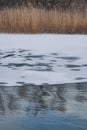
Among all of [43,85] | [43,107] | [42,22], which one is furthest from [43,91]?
[42,22]

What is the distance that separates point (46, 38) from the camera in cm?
1178

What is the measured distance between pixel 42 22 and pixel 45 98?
8.04 m

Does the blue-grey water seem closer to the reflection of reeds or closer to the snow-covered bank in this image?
the snow-covered bank

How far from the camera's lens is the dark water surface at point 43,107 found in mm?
4922

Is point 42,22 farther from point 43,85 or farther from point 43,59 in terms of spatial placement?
point 43,85

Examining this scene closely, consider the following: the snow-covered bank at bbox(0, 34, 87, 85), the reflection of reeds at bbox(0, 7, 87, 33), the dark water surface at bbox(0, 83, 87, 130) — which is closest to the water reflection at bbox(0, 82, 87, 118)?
the dark water surface at bbox(0, 83, 87, 130)

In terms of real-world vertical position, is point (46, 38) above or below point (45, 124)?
below

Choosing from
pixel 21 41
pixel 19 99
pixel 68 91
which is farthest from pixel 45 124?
pixel 21 41

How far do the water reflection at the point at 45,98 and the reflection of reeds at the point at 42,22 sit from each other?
6942 mm

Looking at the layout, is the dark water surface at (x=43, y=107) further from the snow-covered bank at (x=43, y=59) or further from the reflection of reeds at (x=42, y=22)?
the reflection of reeds at (x=42, y=22)

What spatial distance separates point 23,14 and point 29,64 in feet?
19.9

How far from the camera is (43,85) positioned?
268 inches

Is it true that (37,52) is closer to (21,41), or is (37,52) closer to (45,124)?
(21,41)

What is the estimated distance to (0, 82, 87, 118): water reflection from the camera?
5548 mm
